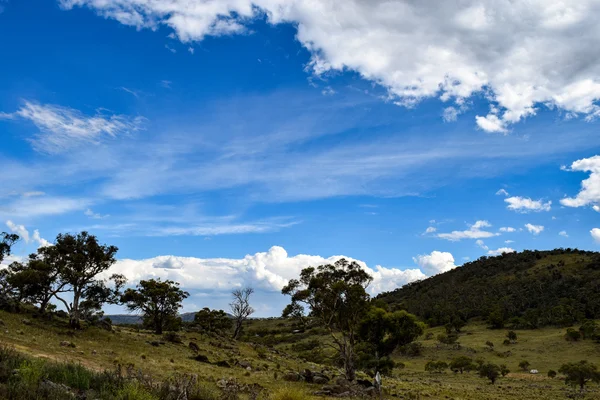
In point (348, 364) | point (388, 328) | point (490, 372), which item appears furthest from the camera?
point (490, 372)

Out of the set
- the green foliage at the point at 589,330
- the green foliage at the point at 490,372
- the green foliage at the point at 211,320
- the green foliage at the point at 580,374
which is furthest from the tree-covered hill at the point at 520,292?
the green foliage at the point at 211,320

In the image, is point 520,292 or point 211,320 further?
point 520,292

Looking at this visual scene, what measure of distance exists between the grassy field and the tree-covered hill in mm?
7653

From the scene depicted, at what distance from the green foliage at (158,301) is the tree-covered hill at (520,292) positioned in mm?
73872

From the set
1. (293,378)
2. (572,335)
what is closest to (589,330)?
(572,335)

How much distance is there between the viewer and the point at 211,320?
8106 centimetres

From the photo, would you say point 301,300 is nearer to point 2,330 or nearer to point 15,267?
point 2,330

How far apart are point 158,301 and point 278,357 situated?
19.7 m

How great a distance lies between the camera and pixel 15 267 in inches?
2041

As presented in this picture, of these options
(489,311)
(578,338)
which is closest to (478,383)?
(578,338)

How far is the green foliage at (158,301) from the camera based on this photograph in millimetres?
58938

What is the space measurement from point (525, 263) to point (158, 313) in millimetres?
136195

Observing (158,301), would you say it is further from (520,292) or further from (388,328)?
(520,292)

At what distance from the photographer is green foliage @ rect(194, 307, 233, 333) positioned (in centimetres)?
8031
